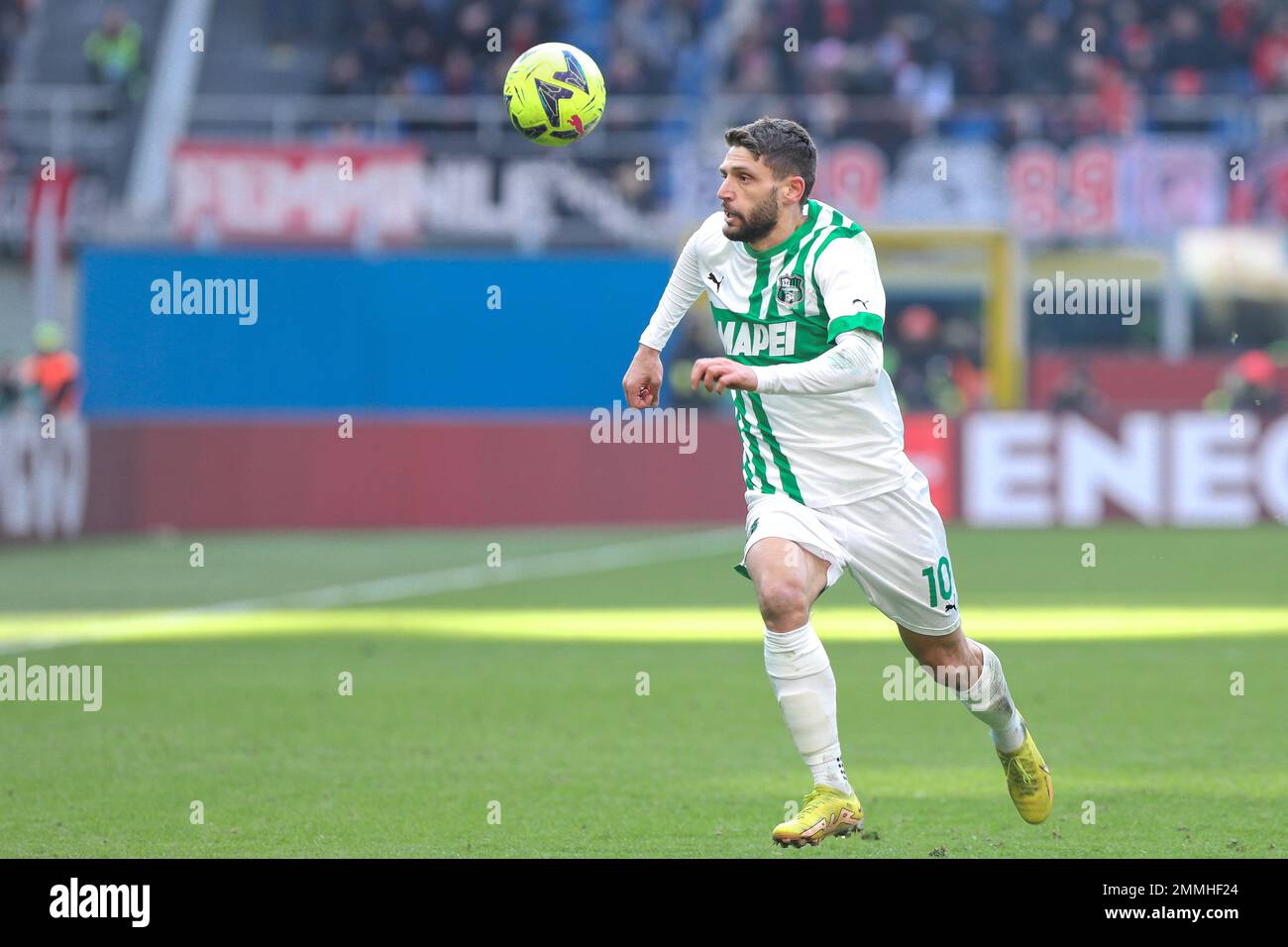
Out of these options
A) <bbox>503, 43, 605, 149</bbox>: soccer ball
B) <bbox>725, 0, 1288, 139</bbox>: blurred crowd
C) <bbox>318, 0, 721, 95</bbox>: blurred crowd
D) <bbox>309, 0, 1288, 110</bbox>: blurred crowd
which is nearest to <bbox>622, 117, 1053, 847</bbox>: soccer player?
<bbox>503, 43, 605, 149</bbox>: soccer ball

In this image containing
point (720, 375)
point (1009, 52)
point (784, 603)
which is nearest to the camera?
point (720, 375)

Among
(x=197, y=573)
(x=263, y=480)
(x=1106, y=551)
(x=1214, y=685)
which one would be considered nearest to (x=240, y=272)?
(x=263, y=480)

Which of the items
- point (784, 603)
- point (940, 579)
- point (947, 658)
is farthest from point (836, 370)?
point (947, 658)

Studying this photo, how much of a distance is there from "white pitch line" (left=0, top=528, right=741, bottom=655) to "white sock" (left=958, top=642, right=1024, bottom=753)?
25.0 ft

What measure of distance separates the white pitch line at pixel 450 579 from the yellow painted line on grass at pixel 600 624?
3.1 inches

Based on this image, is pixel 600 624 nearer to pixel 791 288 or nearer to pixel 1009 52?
pixel 791 288

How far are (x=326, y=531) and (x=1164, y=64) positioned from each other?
46.0ft

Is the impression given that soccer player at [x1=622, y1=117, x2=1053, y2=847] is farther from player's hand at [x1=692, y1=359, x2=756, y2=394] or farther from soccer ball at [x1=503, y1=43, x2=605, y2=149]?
soccer ball at [x1=503, y1=43, x2=605, y2=149]

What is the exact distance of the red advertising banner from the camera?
91.9ft

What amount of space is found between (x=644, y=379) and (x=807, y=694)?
132 cm

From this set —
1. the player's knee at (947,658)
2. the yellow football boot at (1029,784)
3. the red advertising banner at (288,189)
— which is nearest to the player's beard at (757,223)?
the player's knee at (947,658)

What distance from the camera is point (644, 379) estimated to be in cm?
796

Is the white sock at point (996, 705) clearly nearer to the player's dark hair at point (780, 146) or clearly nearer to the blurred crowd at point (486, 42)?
the player's dark hair at point (780, 146)

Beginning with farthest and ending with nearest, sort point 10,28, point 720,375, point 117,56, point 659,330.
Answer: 1. point 10,28
2. point 117,56
3. point 659,330
4. point 720,375
